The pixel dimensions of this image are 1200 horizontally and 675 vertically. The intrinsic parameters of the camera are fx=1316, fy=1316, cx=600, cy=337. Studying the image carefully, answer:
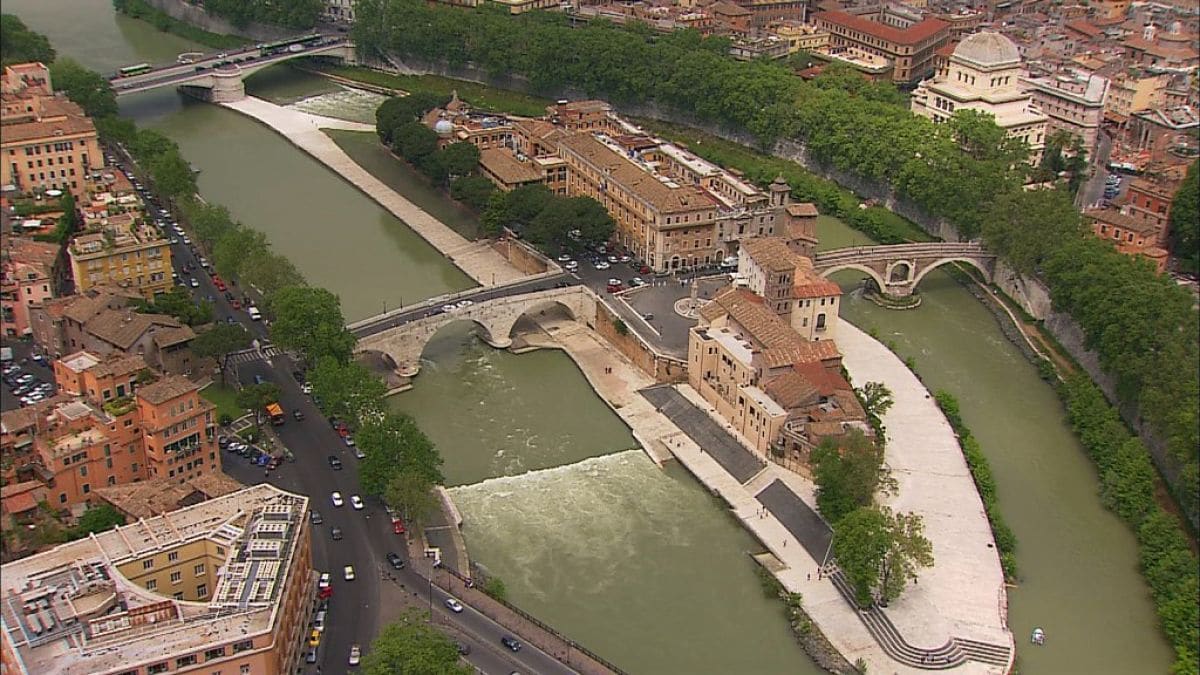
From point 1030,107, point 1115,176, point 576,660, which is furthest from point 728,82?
point 576,660

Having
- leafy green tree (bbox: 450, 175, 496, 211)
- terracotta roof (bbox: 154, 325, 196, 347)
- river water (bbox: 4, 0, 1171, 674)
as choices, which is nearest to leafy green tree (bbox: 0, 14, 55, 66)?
river water (bbox: 4, 0, 1171, 674)

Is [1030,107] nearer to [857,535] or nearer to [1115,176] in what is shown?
[1115,176]

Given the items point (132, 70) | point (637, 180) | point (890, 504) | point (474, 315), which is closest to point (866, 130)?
point (637, 180)

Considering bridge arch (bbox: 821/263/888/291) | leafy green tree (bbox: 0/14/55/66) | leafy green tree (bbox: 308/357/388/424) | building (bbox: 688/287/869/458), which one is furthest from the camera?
leafy green tree (bbox: 0/14/55/66)

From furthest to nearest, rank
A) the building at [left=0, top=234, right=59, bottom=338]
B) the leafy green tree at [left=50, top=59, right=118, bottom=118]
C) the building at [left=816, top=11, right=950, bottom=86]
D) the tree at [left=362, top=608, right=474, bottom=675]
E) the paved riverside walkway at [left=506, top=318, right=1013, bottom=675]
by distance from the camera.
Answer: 1. the building at [left=816, top=11, right=950, bottom=86]
2. the leafy green tree at [left=50, top=59, right=118, bottom=118]
3. the building at [left=0, top=234, right=59, bottom=338]
4. the paved riverside walkway at [left=506, top=318, right=1013, bottom=675]
5. the tree at [left=362, top=608, right=474, bottom=675]

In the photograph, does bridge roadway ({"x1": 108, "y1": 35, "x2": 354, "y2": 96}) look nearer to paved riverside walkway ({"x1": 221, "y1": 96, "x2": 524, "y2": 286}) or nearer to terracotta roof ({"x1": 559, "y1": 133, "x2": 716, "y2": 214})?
paved riverside walkway ({"x1": 221, "y1": 96, "x2": 524, "y2": 286})

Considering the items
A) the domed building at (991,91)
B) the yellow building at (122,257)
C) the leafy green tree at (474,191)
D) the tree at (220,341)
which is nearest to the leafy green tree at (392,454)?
the tree at (220,341)
